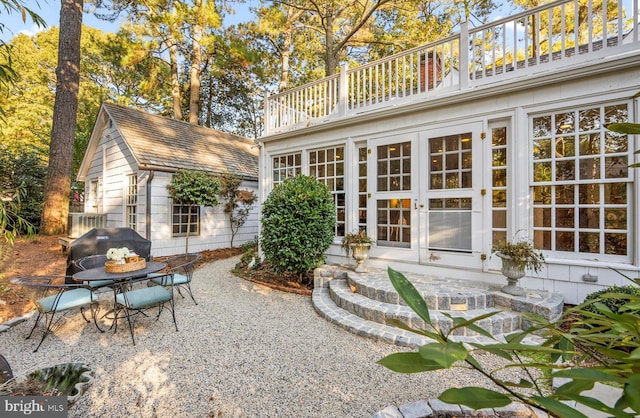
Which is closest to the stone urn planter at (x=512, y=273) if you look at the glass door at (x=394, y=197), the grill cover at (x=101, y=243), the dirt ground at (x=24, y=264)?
the glass door at (x=394, y=197)

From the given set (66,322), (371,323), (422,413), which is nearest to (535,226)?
(371,323)

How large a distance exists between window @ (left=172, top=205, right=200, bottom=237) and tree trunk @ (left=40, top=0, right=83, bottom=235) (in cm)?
315

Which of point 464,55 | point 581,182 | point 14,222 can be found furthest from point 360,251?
point 14,222

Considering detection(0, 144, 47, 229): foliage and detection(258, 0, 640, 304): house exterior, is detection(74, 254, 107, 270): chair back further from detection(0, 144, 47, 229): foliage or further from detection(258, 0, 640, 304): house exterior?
detection(0, 144, 47, 229): foliage

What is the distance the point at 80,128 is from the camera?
14.1 metres

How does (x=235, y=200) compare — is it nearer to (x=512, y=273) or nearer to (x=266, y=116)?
(x=266, y=116)

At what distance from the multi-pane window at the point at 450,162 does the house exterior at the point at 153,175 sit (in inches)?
262

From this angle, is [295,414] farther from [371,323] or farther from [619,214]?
[619,214]

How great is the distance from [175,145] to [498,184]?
897 centimetres

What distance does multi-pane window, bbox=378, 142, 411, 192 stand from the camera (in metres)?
5.02

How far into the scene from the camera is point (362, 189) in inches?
217

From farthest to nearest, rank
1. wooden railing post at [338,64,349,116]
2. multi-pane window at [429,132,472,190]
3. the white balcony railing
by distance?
wooden railing post at [338,64,349,116] → multi-pane window at [429,132,472,190] → the white balcony railing

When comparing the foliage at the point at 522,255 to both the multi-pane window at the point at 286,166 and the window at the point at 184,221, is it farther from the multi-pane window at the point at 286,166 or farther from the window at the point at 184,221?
the window at the point at 184,221

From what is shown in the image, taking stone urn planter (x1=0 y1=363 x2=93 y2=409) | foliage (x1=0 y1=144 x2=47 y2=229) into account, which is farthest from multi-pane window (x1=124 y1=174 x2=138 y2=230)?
stone urn planter (x1=0 y1=363 x2=93 y2=409)
